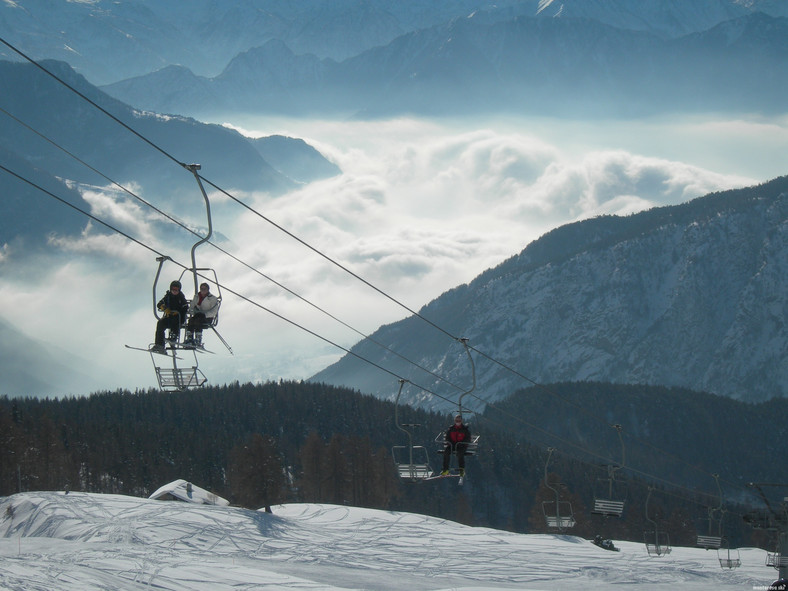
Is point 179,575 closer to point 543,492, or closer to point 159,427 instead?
point 543,492

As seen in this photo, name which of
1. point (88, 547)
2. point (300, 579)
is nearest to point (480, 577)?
point (300, 579)

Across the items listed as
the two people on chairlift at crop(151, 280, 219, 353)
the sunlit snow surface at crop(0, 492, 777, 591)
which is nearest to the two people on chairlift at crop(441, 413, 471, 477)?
the two people on chairlift at crop(151, 280, 219, 353)

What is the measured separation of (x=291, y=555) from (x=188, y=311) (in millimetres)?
53209

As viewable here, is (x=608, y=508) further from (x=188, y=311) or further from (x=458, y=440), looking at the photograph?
(x=188, y=311)

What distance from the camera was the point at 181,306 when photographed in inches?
1257

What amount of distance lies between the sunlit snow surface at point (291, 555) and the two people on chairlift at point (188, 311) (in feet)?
101

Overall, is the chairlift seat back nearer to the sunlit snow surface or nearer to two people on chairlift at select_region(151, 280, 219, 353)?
the sunlit snow surface

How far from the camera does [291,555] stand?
81188 mm

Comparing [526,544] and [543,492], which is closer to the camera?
[526,544]

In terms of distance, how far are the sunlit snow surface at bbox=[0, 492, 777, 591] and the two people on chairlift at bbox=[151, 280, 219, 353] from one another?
30804mm

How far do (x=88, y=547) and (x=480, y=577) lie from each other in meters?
29.5

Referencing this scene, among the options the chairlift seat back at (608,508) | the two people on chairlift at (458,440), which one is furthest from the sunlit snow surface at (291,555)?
the two people on chairlift at (458,440)

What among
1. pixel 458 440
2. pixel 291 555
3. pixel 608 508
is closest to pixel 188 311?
pixel 458 440

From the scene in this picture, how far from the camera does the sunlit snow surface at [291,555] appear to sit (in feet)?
216
